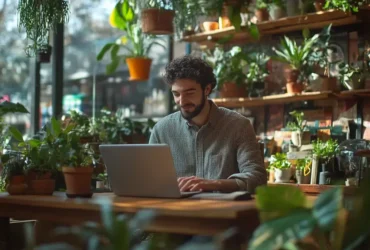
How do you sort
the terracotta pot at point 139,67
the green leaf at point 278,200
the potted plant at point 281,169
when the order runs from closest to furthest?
the green leaf at point 278,200 < the potted plant at point 281,169 < the terracotta pot at point 139,67

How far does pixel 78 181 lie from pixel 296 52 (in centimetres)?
272

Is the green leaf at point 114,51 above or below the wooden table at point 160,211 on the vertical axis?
above

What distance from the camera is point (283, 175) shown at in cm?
540

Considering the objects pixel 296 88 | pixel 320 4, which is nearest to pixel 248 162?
pixel 296 88

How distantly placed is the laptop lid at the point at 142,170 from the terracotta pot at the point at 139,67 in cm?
304

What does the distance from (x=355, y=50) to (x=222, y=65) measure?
3.68 ft

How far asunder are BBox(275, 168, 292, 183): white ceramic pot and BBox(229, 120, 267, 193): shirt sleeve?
143 centimetres

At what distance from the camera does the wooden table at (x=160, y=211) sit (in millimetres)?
2598

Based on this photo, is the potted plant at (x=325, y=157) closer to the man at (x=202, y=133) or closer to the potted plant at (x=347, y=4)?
the potted plant at (x=347, y=4)

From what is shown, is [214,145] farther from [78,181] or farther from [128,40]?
[128,40]

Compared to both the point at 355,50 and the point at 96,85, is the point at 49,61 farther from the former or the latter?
the point at 355,50

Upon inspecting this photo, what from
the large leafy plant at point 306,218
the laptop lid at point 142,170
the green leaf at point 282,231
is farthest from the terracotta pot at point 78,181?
the green leaf at point 282,231

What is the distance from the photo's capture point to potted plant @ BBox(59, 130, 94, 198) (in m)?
3.38

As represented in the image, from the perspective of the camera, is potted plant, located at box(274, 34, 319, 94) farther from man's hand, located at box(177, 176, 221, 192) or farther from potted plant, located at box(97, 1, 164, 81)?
man's hand, located at box(177, 176, 221, 192)
